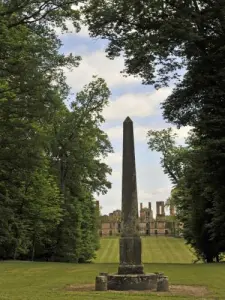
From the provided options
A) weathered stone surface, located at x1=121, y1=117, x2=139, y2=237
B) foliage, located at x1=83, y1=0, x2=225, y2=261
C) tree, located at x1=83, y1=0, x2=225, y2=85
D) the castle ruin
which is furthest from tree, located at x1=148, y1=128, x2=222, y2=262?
the castle ruin

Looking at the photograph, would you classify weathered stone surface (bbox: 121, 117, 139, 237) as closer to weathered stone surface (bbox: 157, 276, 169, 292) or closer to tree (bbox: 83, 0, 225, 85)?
weathered stone surface (bbox: 157, 276, 169, 292)

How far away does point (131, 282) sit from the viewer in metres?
13.5

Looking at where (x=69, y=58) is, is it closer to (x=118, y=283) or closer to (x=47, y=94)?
(x=47, y=94)

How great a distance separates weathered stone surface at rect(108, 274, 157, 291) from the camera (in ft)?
44.3

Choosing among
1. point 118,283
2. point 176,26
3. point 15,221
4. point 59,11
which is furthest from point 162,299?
point 15,221

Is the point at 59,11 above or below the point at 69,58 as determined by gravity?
above

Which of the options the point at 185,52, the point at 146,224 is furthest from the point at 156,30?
the point at 146,224

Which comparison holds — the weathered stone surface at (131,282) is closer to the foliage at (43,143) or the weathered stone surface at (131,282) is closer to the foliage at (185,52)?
the foliage at (185,52)

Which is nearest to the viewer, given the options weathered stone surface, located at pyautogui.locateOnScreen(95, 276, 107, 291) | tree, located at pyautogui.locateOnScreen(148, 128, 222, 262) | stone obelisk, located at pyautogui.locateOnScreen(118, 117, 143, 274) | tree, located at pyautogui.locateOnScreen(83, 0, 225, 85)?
weathered stone surface, located at pyautogui.locateOnScreen(95, 276, 107, 291)

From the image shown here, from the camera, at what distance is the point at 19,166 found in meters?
27.2

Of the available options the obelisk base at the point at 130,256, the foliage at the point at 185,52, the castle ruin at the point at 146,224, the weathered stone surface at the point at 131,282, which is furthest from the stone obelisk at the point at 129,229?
the castle ruin at the point at 146,224

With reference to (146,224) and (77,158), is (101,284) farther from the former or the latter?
(146,224)

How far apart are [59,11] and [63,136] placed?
1695 centimetres

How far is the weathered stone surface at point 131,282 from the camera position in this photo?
1352 centimetres
